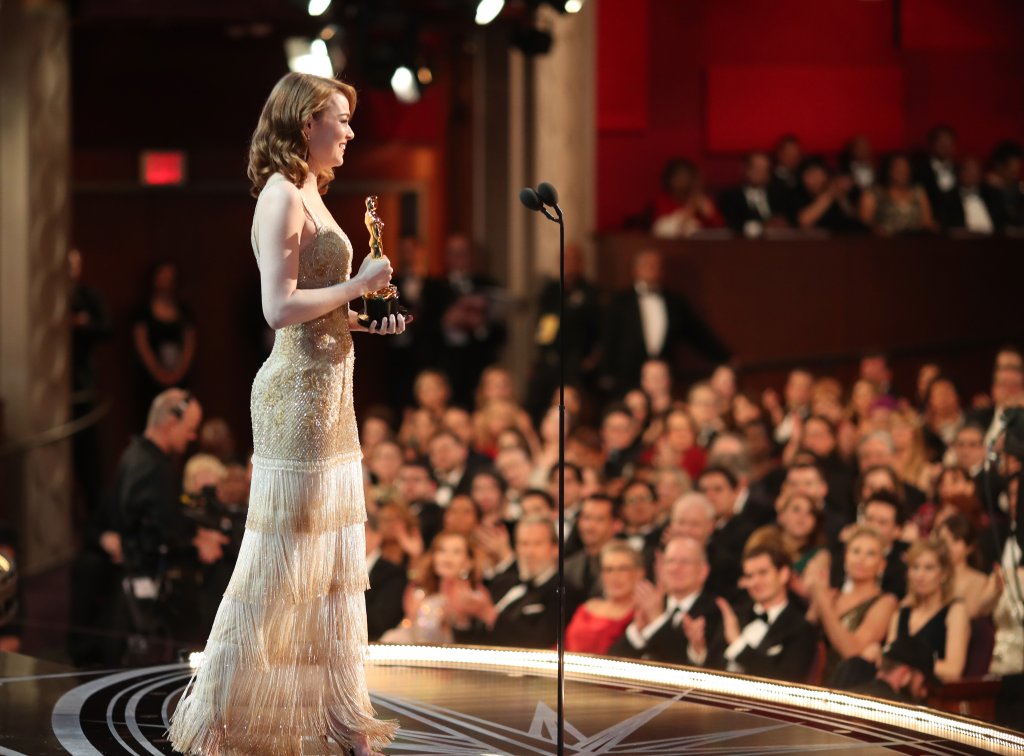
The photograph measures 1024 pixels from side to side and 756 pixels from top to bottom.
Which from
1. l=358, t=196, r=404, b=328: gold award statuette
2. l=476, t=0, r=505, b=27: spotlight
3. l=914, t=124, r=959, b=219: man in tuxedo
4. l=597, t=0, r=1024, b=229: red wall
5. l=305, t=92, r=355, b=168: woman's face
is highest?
l=597, t=0, r=1024, b=229: red wall

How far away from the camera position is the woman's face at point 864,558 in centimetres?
646

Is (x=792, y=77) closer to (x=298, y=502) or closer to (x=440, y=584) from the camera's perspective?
(x=440, y=584)

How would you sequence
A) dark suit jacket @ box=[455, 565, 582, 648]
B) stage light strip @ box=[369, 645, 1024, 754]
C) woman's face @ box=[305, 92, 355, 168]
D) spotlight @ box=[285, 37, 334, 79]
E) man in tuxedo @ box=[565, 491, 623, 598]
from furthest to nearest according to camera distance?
1. spotlight @ box=[285, 37, 334, 79]
2. man in tuxedo @ box=[565, 491, 623, 598]
3. dark suit jacket @ box=[455, 565, 582, 648]
4. stage light strip @ box=[369, 645, 1024, 754]
5. woman's face @ box=[305, 92, 355, 168]

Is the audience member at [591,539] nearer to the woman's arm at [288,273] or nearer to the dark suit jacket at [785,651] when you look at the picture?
the dark suit jacket at [785,651]

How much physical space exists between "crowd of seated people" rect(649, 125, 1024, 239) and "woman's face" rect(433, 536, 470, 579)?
5.60 meters

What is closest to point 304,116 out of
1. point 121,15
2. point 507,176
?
point 121,15

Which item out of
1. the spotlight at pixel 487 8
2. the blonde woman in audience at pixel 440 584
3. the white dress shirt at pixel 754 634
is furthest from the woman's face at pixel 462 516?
the spotlight at pixel 487 8

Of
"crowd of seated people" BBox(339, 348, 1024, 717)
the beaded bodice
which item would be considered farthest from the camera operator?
the beaded bodice

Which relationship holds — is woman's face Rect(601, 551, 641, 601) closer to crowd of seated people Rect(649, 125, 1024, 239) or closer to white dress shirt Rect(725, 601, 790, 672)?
white dress shirt Rect(725, 601, 790, 672)

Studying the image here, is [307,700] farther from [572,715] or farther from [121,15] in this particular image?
[121,15]

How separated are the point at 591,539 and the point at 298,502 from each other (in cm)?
339

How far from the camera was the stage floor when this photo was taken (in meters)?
4.59

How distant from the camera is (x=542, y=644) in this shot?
693cm

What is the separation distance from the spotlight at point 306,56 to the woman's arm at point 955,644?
559cm
